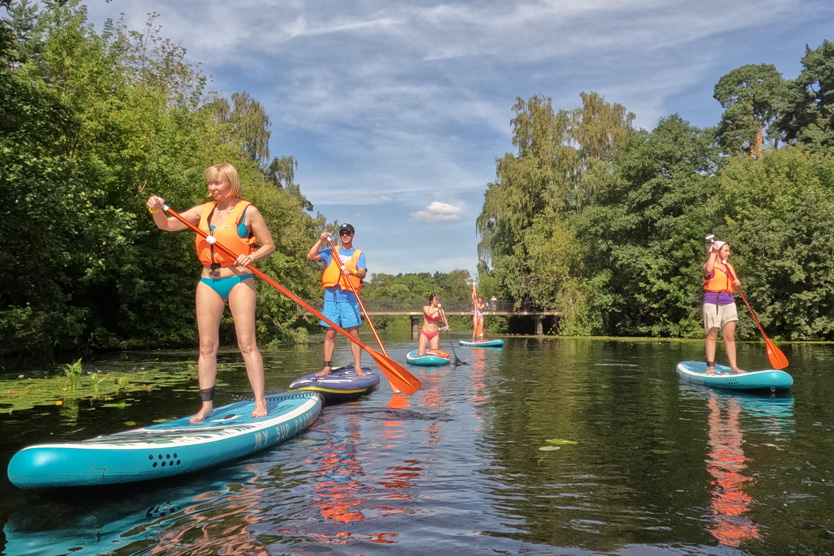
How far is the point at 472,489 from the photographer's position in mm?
4383

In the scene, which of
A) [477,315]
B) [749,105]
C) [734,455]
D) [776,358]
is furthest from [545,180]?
[734,455]

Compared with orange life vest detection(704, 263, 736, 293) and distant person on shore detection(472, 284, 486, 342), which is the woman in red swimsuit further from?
distant person on shore detection(472, 284, 486, 342)

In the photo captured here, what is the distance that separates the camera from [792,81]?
179 ft

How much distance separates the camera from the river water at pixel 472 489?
11.2ft

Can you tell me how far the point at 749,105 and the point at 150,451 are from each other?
61587 millimetres

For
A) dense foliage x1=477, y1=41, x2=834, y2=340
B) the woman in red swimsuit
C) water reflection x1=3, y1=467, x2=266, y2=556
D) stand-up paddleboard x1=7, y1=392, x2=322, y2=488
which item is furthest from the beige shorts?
dense foliage x1=477, y1=41, x2=834, y2=340

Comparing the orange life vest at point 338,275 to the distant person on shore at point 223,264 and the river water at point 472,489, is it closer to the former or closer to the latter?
the river water at point 472,489

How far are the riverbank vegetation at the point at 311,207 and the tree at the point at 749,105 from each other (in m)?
0.17

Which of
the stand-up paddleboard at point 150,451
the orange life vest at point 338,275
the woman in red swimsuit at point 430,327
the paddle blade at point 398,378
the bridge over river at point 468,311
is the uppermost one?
the bridge over river at point 468,311

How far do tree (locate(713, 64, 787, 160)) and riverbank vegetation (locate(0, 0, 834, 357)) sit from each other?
0.17 meters

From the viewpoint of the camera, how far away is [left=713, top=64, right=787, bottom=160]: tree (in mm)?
55750

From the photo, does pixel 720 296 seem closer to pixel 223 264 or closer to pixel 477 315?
pixel 223 264

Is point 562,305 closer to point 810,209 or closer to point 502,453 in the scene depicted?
point 810,209

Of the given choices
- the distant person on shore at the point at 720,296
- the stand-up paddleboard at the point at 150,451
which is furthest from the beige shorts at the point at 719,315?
the stand-up paddleboard at the point at 150,451
